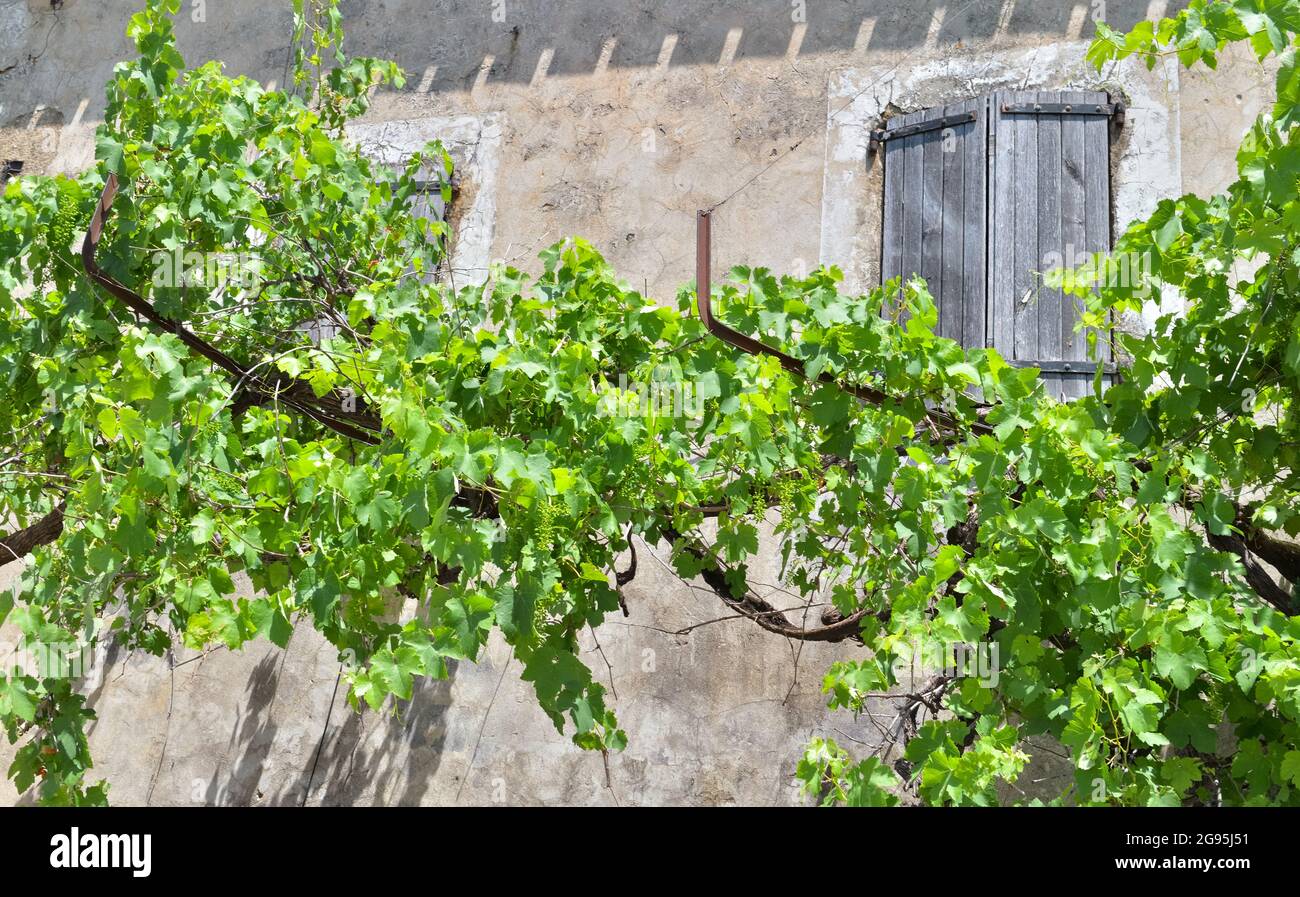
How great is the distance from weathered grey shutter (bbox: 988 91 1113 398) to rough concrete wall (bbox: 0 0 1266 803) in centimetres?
40

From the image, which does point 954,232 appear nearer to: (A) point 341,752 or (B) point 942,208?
(B) point 942,208

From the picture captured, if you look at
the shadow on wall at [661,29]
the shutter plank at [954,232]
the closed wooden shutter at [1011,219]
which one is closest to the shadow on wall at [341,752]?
the shutter plank at [954,232]

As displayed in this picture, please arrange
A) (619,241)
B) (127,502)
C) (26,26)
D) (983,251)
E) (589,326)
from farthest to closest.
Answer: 1. (26,26)
2. (619,241)
3. (983,251)
4. (589,326)
5. (127,502)

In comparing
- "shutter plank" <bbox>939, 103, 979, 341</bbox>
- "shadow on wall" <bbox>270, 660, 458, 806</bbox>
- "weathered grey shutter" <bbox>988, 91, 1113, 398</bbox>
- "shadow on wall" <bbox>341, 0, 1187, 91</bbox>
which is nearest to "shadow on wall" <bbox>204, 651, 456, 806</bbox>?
"shadow on wall" <bbox>270, 660, 458, 806</bbox>

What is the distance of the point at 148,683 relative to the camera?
6.01m

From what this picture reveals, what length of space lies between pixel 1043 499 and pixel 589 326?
48.1 inches

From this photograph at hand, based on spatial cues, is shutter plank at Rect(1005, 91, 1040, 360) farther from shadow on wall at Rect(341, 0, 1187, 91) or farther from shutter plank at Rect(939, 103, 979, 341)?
shadow on wall at Rect(341, 0, 1187, 91)

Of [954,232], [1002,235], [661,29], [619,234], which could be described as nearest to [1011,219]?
[1002,235]

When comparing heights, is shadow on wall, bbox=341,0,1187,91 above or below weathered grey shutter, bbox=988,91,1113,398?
above

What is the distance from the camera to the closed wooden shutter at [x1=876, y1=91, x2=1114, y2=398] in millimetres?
5086

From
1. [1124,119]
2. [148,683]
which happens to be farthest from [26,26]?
[1124,119]

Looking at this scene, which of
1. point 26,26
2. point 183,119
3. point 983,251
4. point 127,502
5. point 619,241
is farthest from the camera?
point 26,26

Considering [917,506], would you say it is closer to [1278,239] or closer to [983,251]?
[1278,239]

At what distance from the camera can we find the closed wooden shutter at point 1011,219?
5.09 metres
